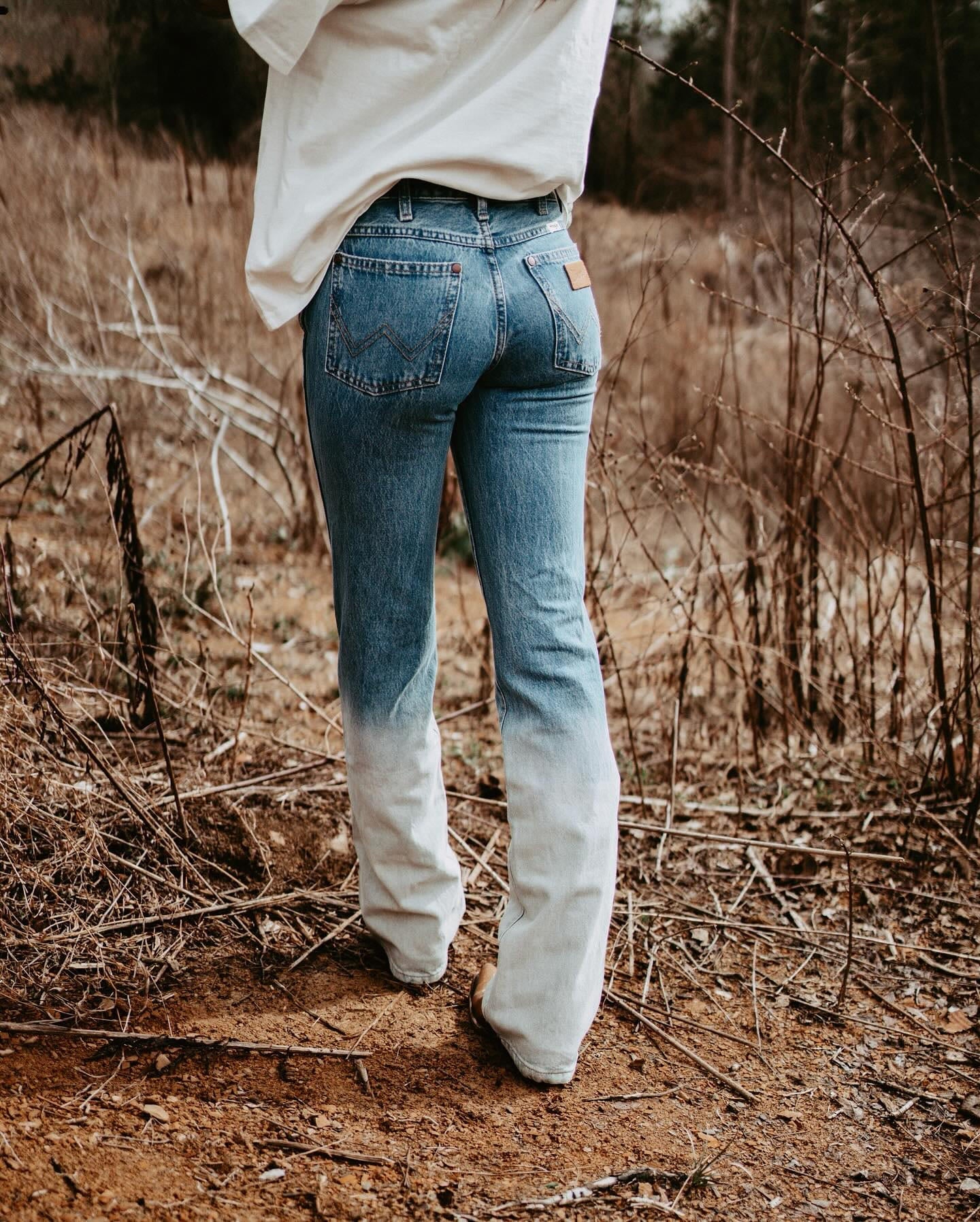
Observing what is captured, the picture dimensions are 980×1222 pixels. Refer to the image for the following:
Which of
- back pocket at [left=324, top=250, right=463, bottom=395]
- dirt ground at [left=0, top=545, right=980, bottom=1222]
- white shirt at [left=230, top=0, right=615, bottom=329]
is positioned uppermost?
white shirt at [left=230, top=0, right=615, bottom=329]

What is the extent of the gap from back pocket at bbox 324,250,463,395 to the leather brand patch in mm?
188

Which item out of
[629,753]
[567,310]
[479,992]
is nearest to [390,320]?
[567,310]

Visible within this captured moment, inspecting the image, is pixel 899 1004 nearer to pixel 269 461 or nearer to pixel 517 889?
pixel 517 889

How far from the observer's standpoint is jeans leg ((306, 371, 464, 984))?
1618 millimetres

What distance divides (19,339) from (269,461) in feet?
4.96

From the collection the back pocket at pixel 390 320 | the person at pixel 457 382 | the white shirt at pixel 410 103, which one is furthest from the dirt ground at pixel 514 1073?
the white shirt at pixel 410 103

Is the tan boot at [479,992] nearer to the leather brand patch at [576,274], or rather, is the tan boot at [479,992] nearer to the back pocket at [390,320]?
the back pocket at [390,320]

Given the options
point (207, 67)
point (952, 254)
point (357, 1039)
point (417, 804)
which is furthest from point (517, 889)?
point (207, 67)

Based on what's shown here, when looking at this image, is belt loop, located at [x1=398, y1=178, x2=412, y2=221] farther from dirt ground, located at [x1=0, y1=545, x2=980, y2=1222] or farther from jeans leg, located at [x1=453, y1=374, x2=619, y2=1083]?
dirt ground, located at [x1=0, y1=545, x2=980, y2=1222]

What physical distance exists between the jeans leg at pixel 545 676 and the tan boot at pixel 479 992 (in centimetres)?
20

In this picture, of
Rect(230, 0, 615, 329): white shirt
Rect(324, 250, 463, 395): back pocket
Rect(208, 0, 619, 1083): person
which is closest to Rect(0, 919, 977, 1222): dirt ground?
Rect(208, 0, 619, 1083): person

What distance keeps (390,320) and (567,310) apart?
10.3 inches

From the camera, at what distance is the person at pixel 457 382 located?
58.6 inches

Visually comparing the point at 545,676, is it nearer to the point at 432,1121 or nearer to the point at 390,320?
the point at 390,320
